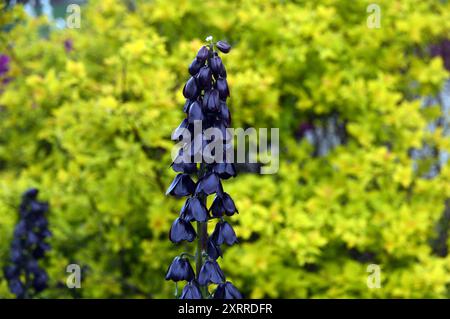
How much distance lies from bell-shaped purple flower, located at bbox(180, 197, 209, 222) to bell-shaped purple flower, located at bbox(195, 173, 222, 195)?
48 mm

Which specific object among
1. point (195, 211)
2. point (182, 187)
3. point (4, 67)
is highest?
point (4, 67)

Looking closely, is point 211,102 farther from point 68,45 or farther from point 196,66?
point 68,45

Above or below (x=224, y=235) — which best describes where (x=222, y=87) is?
above

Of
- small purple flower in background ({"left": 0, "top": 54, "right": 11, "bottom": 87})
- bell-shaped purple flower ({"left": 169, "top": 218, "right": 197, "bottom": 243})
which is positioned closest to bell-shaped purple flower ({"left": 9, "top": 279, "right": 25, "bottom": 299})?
small purple flower in background ({"left": 0, "top": 54, "right": 11, "bottom": 87})

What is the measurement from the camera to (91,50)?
5.41 metres

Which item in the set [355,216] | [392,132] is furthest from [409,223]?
[392,132]

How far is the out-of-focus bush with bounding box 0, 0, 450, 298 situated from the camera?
13.7ft

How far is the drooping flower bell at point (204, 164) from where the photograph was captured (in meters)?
2.41

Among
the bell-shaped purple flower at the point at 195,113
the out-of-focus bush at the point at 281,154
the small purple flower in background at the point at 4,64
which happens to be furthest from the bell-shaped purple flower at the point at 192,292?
the small purple flower in background at the point at 4,64

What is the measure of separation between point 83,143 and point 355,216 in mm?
2083

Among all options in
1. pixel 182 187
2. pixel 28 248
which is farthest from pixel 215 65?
pixel 28 248

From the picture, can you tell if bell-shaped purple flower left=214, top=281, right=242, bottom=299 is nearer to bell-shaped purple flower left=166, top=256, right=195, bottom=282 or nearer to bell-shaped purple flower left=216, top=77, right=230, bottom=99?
bell-shaped purple flower left=166, top=256, right=195, bottom=282

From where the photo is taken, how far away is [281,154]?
496 cm

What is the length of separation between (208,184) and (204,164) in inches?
4.0
